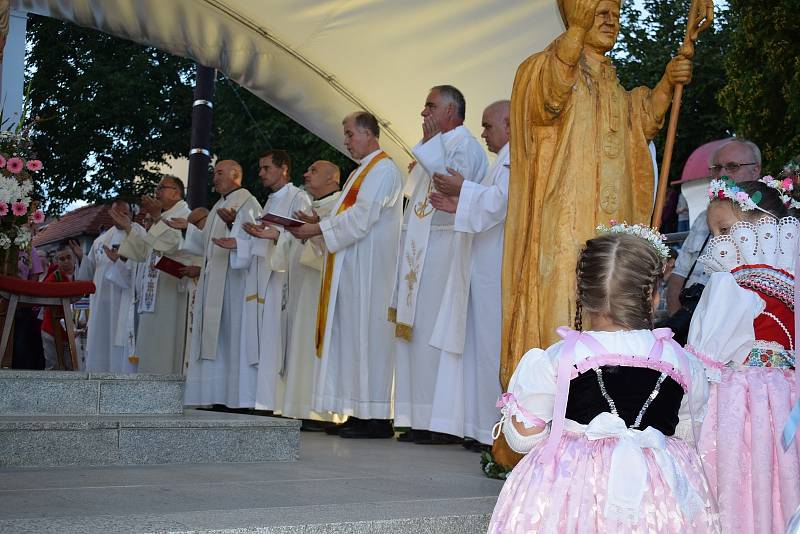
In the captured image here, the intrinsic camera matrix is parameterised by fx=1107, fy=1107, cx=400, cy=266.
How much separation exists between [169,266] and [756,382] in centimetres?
740

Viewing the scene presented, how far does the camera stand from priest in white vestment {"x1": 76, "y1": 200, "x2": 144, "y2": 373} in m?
12.5

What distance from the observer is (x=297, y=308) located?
9.17m

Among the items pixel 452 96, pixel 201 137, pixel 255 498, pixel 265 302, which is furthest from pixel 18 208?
pixel 201 137

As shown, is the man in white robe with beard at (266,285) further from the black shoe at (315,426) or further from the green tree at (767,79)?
the green tree at (767,79)

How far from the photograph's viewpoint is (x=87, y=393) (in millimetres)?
5957

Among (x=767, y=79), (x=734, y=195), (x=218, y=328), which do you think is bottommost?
(x=218, y=328)

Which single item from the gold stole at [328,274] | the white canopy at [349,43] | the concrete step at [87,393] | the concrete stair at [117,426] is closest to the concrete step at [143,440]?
the concrete stair at [117,426]

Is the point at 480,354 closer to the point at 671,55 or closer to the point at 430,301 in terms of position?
the point at 430,301

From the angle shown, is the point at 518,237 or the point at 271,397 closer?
the point at 518,237

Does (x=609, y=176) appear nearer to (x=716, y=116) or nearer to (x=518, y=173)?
(x=518, y=173)

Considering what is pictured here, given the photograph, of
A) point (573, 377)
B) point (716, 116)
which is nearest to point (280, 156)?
point (573, 377)

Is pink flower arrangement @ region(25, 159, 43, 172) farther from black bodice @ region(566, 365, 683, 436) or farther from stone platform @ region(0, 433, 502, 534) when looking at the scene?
black bodice @ region(566, 365, 683, 436)

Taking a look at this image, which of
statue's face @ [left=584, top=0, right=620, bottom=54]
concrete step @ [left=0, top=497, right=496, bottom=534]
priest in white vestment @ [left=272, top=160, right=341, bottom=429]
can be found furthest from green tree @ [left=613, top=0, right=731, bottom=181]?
concrete step @ [left=0, top=497, right=496, bottom=534]

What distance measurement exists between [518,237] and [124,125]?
20454mm
